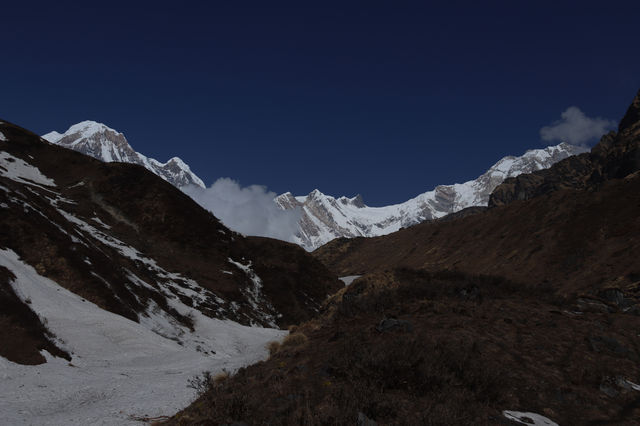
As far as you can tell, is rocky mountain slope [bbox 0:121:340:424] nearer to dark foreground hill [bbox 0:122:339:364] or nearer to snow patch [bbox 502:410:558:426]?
dark foreground hill [bbox 0:122:339:364]

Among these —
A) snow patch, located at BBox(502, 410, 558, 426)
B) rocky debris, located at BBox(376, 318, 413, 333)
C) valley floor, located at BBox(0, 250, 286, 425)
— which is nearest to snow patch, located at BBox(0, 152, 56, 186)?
valley floor, located at BBox(0, 250, 286, 425)

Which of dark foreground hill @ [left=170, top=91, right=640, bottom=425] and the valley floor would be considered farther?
the valley floor

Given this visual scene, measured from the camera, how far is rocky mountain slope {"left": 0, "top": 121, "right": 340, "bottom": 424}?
1455cm

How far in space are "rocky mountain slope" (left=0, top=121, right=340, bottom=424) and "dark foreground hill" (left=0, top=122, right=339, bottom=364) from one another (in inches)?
6.4

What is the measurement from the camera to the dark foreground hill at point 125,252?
1112 inches

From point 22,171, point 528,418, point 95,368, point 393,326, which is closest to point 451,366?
point 528,418

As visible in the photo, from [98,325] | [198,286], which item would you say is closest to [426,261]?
[198,286]

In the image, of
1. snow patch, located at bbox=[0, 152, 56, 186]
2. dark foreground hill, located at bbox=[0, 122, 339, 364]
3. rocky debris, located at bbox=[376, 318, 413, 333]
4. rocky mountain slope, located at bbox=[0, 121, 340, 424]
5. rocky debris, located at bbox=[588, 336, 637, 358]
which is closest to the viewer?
rocky debris, located at bbox=[588, 336, 637, 358]

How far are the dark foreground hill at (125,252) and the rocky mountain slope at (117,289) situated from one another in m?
0.16

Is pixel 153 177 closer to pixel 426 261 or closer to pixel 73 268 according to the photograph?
pixel 73 268

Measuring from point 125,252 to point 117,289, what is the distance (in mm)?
17013

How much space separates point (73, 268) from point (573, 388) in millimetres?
32277

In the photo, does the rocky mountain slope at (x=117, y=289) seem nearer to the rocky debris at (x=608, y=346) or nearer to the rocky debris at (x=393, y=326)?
the rocky debris at (x=393, y=326)

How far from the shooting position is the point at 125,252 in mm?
47406
